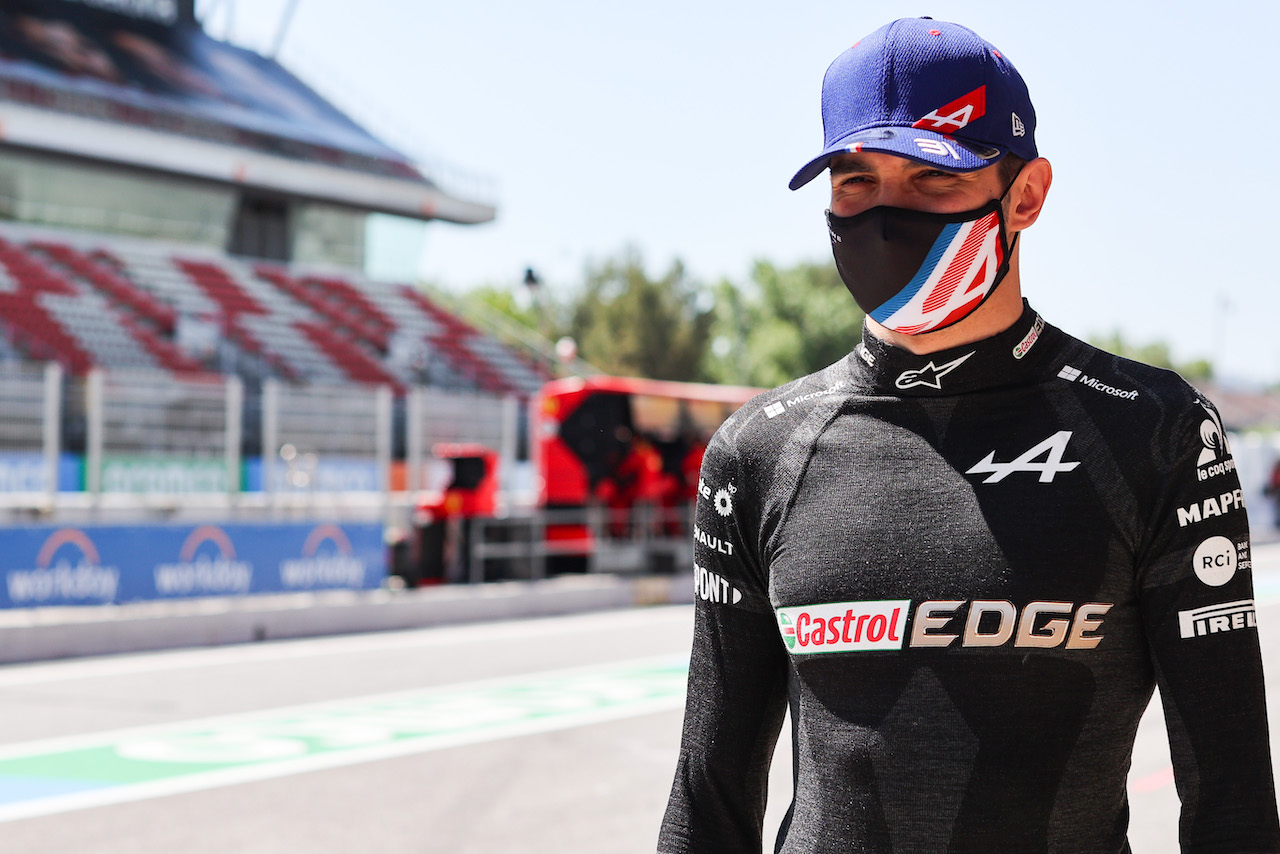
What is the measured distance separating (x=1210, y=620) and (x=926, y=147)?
669 mm

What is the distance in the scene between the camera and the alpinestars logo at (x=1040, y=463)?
1.63 metres

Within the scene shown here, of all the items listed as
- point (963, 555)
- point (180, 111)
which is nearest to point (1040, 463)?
point (963, 555)

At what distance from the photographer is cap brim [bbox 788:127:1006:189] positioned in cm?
166

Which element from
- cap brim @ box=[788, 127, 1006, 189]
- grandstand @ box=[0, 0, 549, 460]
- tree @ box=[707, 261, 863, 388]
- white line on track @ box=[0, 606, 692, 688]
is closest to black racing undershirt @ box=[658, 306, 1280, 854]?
cap brim @ box=[788, 127, 1006, 189]

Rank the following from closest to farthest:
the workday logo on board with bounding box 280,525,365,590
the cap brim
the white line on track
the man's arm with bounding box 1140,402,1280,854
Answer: the man's arm with bounding box 1140,402,1280,854
the cap brim
the white line on track
the workday logo on board with bounding box 280,525,365,590

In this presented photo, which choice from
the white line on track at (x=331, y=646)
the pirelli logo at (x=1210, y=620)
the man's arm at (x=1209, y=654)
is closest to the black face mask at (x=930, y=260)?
the man's arm at (x=1209, y=654)

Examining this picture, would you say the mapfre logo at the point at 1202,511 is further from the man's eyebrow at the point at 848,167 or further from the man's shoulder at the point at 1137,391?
the man's eyebrow at the point at 848,167

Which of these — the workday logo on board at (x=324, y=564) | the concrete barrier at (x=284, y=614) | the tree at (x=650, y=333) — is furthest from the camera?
the tree at (x=650, y=333)

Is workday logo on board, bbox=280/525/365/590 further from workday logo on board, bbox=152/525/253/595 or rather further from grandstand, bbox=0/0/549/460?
grandstand, bbox=0/0/549/460

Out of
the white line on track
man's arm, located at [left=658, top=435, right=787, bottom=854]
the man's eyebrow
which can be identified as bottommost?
the white line on track

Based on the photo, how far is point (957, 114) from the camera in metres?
1.66

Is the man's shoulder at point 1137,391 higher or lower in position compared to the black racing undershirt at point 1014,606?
higher

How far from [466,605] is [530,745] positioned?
8031mm

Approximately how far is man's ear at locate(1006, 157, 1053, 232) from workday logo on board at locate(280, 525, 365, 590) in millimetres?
13532
